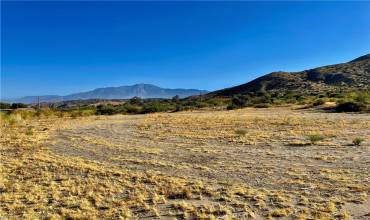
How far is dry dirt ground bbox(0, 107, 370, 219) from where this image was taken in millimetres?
8742

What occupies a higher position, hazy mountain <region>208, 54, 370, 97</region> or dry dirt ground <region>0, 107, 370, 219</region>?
hazy mountain <region>208, 54, 370, 97</region>

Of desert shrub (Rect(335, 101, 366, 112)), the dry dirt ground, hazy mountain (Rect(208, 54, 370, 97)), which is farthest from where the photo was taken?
hazy mountain (Rect(208, 54, 370, 97))

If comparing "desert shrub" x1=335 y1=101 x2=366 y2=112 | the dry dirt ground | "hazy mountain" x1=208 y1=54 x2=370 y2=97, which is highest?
"hazy mountain" x1=208 y1=54 x2=370 y2=97

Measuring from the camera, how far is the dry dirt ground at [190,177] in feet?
28.7

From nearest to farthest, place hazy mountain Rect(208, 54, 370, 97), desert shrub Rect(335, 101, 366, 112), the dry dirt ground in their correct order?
the dry dirt ground, desert shrub Rect(335, 101, 366, 112), hazy mountain Rect(208, 54, 370, 97)

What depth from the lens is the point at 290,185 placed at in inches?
412

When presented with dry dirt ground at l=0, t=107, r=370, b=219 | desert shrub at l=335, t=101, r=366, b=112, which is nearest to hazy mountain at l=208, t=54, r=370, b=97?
desert shrub at l=335, t=101, r=366, b=112

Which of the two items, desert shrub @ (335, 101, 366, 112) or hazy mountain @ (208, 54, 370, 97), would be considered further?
hazy mountain @ (208, 54, 370, 97)

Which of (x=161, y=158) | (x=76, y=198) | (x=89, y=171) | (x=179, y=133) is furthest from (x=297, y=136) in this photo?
(x=76, y=198)

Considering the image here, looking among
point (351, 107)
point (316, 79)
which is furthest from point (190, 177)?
point (316, 79)

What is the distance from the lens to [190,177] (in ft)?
38.4

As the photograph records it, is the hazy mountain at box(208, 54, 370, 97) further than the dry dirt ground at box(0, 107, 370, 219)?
Yes

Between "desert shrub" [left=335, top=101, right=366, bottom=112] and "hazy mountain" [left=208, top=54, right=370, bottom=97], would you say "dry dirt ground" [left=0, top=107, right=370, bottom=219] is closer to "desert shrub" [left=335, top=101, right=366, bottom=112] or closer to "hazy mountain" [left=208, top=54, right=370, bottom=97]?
"desert shrub" [left=335, top=101, right=366, bottom=112]

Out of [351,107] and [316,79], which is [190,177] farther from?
[316,79]
